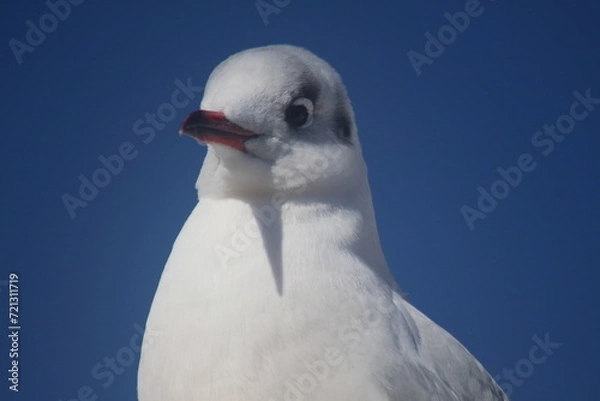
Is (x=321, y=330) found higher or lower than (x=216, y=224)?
lower

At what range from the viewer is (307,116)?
2428mm

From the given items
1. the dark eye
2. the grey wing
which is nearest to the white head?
the dark eye

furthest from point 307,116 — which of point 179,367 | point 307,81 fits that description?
point 179,367

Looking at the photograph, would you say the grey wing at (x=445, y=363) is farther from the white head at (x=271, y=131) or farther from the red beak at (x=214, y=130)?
the red beak at (x=214, y=130)

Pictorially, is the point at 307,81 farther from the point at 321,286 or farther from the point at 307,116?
the point at 321,286

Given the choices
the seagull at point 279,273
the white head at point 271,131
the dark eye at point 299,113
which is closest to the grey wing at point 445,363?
the seagull at point 279,273

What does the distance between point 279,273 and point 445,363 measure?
76 centimetres

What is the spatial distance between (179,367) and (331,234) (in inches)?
25.5

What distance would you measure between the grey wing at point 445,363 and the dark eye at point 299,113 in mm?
707

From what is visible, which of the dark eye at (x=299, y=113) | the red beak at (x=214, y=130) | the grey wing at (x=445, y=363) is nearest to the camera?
the red beak at (x=214, y=130)

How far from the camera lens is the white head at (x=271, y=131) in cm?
228

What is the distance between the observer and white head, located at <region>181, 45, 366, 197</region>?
2.28 metres

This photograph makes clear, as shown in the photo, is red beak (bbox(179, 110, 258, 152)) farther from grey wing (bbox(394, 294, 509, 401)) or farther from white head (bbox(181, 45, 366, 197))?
grey wing (bbox(394, 294, 509, 401))

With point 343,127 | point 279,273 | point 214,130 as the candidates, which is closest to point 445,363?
point 279,273
